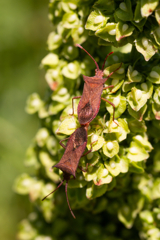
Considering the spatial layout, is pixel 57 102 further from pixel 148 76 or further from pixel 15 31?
pixel 15 31

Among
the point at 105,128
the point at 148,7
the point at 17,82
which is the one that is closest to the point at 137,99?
the point at 105,128

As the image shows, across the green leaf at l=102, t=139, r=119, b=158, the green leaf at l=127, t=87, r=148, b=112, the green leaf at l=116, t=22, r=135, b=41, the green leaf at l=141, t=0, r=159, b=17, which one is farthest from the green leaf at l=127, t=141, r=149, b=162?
the green leaf at l=141, t=0, r=159, b=17

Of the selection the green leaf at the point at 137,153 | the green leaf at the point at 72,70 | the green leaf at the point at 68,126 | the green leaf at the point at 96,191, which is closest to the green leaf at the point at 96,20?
the green leaf at the point at 72,70

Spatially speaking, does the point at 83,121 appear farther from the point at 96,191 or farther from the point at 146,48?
the point at 146,48

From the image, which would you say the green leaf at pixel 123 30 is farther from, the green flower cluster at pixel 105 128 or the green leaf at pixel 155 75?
the green leaf at pixel 155 75

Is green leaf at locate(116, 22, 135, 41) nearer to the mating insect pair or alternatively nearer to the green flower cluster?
the green flower cluster

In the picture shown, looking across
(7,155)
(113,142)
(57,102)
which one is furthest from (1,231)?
(113,142)
